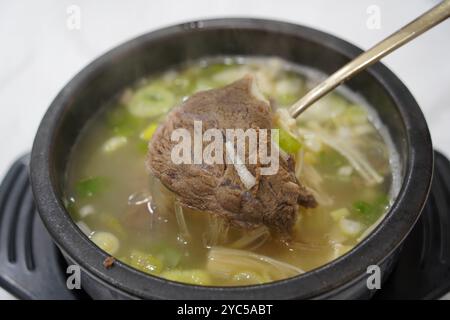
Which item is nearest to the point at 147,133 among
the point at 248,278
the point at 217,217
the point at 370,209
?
the point at 217,217

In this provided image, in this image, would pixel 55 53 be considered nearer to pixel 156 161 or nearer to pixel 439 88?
pixel 156 161

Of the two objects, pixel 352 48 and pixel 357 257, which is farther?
pixel 352 48

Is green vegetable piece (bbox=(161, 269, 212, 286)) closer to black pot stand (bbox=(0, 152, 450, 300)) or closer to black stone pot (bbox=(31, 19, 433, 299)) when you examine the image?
black stone pot (bbox=(31, 19, 433, 299))

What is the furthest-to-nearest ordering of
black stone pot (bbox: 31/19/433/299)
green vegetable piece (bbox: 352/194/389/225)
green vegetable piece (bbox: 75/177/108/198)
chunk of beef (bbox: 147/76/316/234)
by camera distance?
1. green vegetable piece (bbox: 75/177/108/198)
2. green vegetable piece (bbox: 352/194/389/225)
3. chunk of beef (bbox: 147/76/316/234)
4. black stone pot (bbox: 31/19/433/299)

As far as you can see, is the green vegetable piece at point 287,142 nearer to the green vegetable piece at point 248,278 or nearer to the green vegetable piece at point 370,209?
the green vegetable piece at point 370,209

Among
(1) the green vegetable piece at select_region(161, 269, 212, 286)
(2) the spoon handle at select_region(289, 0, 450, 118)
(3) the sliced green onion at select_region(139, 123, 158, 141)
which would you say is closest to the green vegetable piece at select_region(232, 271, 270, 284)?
(1) the green vegetable piece at select_region(161, 269, 212, 286)
